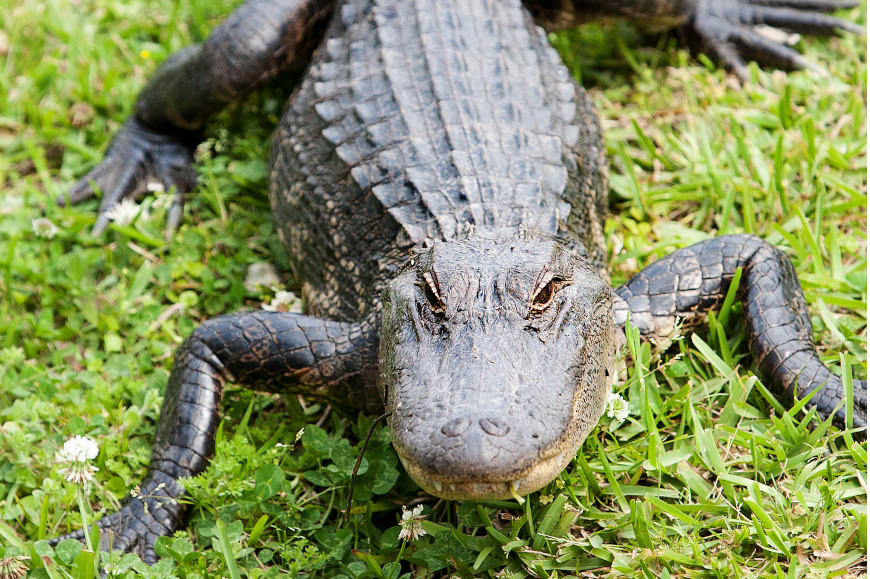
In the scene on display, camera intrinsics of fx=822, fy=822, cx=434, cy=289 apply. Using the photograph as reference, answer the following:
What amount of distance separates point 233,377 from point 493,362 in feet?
4.37

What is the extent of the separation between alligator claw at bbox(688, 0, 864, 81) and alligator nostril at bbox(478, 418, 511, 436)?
354 centimetres

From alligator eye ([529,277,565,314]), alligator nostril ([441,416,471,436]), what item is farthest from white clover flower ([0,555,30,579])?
alligator eye ([529,277,565,314])

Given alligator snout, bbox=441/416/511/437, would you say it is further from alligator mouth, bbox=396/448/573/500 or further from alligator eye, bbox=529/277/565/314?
alligator eye, bbox=529/277/565/314

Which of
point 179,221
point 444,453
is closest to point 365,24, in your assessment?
point 179,221

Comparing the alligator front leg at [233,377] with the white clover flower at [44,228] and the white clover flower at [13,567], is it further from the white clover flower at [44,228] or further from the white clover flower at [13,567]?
the white clover flower at [44,228]

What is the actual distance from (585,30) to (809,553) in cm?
382

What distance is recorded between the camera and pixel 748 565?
260 centimetres

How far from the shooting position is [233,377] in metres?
3.24

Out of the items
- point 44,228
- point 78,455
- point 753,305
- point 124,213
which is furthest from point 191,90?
point 753,305

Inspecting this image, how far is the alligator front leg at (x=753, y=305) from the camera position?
9.91 feet

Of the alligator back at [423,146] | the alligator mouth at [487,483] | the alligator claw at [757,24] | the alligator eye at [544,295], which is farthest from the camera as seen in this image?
the alligator claw at [757,24]

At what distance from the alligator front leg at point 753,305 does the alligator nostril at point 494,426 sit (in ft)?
3.66

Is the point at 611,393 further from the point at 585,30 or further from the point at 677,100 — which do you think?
the point at 585,30

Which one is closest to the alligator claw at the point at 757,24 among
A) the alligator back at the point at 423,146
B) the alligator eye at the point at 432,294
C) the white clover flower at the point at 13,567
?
the alligator back at the point at 423,146
